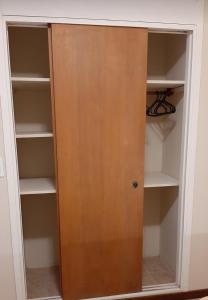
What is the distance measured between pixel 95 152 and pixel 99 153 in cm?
3

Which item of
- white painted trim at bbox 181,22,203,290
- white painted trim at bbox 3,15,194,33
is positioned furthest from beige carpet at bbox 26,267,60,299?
white painted trim at bbox 3,15,194,33

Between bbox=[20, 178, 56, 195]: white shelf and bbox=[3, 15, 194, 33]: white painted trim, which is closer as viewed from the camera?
bbox=[3, 15, 194, 33]: white painted trim

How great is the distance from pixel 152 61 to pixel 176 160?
96 cm

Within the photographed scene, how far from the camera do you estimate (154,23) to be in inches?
62.7

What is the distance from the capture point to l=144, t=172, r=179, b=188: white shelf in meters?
1.92

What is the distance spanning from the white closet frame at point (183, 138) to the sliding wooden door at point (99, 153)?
0.13m

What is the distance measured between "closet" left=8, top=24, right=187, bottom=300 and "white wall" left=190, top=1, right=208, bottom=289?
138 mm

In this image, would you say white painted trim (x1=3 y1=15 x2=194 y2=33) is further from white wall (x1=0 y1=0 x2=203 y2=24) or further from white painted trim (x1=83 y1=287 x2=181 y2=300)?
white painted trim (x1=83 y1=287 x2=181 y2=300)

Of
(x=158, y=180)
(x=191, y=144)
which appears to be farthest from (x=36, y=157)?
(x=191, y=144)

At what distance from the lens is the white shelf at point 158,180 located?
192 centimetres

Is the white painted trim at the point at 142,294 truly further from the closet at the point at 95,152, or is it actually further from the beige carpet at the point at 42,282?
the beige carpet at the point at 42,282

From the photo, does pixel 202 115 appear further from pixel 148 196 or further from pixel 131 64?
pixel 148 196

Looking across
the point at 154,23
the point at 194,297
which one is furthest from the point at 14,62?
the point at 194,297

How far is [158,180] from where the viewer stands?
6.69 feet
